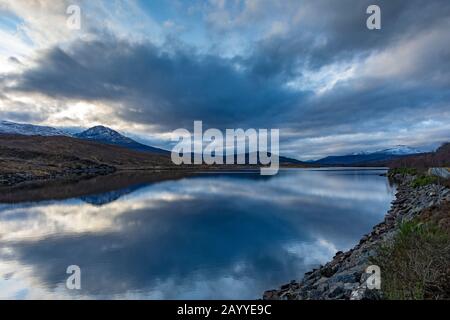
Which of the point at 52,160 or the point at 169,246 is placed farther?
the point at 52,160

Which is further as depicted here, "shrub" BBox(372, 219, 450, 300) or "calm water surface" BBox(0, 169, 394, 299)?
"calm water surface" BBox(0, 169, 394, 299)

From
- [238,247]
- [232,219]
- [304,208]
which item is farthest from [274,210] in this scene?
[238,247]

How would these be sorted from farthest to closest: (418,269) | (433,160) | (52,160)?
(52,160), (433,160), (418,269)

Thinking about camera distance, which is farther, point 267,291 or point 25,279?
point 25,279

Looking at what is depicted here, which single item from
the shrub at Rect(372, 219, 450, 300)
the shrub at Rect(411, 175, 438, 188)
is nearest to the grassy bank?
the shrub at Rect(372, 219, 450, 300)

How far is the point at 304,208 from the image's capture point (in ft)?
96.0

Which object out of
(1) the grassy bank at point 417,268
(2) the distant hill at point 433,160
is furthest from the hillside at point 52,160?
(2) the distant hill at point 433,160

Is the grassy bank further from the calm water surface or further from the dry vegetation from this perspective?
the calm water surface

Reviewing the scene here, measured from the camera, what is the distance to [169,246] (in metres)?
16.4

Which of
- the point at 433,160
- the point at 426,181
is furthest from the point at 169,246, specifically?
the point at 433,160

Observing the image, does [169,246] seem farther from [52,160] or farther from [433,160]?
[52,160]

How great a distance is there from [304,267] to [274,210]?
15.5 meters

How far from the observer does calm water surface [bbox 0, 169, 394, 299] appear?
36.0 feet
